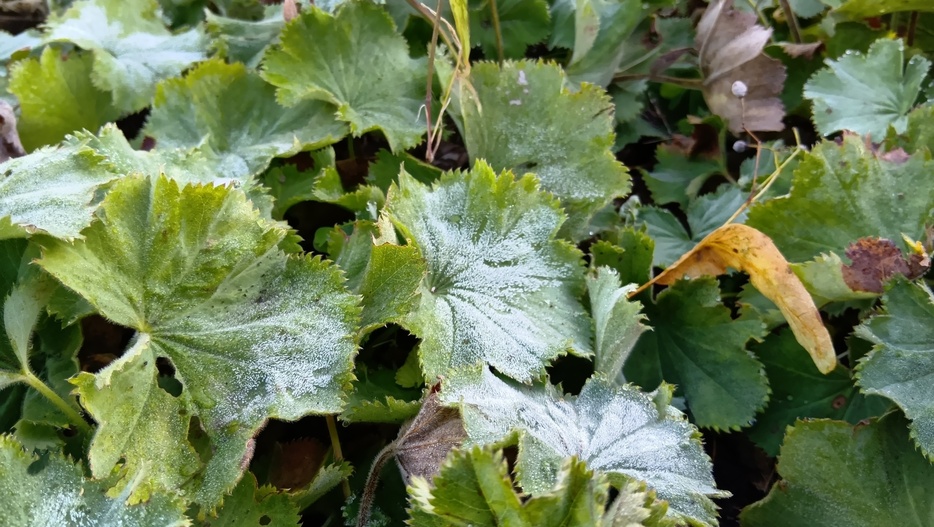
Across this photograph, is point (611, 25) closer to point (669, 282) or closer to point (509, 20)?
point (509, 20)

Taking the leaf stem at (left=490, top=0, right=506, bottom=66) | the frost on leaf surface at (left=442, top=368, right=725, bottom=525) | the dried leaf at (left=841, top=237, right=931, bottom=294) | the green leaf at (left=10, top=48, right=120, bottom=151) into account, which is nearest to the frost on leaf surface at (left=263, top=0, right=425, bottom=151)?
the leaf stem at (left=490, top=0, right=506, bottom=66)

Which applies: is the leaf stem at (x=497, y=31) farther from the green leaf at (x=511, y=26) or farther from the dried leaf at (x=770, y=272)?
the dried leaf at (x=770, y=272)

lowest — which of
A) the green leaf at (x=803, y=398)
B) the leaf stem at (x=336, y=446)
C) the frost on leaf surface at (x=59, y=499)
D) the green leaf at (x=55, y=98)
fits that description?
the green leaf at (x=803, y=398)

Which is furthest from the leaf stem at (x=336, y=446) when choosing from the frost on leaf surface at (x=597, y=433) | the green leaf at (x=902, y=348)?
the green leaf at (x=902, y=348)

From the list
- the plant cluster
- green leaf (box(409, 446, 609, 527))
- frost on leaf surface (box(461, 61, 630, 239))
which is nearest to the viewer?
green leaf (box(409, 446, 609, 527))

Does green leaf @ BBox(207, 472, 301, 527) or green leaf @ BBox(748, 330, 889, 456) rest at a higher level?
green leaf @ BBox(207, 472, 301, 527)

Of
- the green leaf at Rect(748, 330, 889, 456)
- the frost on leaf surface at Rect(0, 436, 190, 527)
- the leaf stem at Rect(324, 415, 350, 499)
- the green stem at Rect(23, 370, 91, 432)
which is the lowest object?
the green leaf at Rect(748, 330, 889, 456)

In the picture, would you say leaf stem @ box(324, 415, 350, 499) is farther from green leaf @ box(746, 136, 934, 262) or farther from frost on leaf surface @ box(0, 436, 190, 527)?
green leaf @ box(746, 136, 934, 262)
